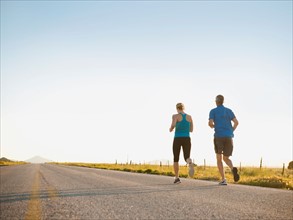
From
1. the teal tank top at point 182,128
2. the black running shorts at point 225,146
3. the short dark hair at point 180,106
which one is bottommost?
the black running shorts at point 225,146

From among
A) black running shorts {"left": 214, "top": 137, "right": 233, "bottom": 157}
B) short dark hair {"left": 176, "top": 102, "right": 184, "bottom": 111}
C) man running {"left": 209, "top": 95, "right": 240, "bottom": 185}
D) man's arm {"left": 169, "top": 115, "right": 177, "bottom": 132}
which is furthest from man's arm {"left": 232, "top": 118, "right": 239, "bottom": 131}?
man's arm {"left": 169, "top": 115, "right": 177, "bottom": 132}

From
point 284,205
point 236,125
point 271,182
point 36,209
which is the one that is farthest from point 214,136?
point 36,209

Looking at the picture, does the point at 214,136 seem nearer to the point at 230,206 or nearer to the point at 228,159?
the point at 228,159

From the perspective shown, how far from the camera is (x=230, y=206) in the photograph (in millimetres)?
4793

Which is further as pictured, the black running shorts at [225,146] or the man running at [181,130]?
the man running at [181,130]

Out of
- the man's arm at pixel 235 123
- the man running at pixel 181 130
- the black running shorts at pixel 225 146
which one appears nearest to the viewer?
the black running shorts at pixel 225 146

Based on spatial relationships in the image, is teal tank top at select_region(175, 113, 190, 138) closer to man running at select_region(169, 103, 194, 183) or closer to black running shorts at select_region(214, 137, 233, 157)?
man running at select_region(169, 103, 194, 183)

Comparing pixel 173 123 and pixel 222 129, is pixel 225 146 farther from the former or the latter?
pixel 173 123

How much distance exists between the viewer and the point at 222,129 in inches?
353

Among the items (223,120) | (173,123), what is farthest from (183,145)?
(223,120)

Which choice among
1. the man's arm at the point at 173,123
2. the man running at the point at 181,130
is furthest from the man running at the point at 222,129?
the man's arm at the point at 173,123

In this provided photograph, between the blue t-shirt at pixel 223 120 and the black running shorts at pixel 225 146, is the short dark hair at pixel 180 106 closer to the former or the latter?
the blue t-shirt at pixel 223 120

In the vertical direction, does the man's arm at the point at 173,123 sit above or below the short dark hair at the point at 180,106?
below

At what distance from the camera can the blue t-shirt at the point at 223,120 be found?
8.95 m
